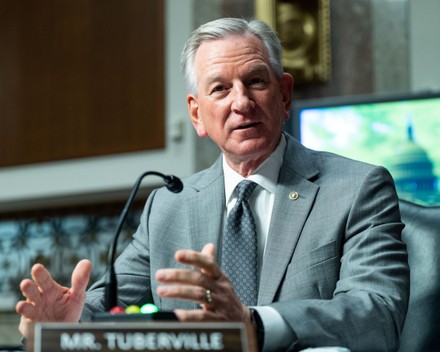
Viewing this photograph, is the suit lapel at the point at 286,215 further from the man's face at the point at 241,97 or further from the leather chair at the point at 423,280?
the leather chair at the point at 423,280

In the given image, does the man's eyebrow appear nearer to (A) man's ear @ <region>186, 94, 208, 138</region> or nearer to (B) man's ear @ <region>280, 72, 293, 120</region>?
(B) man's ear @ <region>280, 72, 293, 120</region>

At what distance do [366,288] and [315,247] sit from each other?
0.67 ft

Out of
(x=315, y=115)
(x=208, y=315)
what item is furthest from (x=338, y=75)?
(x=208, y=315)

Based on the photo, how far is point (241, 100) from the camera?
224 centimetres

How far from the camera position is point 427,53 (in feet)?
16.4

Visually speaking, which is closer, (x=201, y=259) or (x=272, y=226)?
(x=201, y=259)

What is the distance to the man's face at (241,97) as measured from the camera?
7.45 feet

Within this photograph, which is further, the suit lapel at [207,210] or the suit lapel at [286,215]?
the suit lapel at [207,210]

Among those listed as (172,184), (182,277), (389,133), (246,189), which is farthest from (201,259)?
(389,133)

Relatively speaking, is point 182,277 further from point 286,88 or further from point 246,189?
point 286,88

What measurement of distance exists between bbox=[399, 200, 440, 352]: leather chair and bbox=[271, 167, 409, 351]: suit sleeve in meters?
0.21

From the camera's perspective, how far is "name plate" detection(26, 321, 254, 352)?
129 centimetres

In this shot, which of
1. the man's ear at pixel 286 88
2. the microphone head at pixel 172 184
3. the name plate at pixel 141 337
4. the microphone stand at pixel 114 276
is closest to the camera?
the name plate at pixel 141 337

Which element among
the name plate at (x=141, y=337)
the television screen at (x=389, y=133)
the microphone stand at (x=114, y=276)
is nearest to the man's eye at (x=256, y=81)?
the microphone stand at (x=114, y=276)
